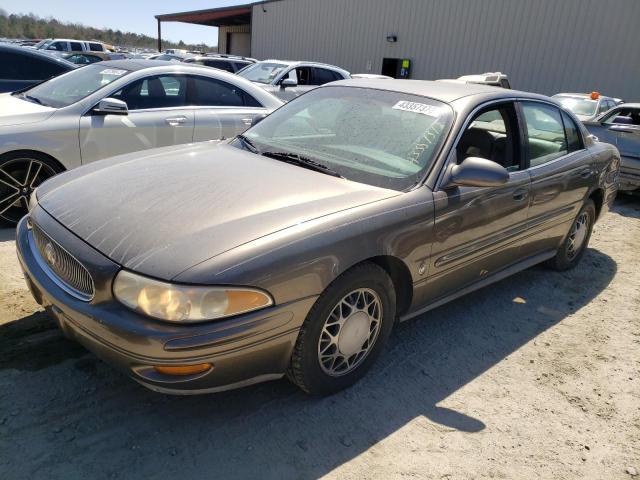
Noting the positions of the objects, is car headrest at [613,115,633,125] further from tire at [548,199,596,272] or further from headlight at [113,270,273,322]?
headlight at [113,270,273,322]

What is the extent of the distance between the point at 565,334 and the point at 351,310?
75.8 inches

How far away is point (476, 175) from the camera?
2.75 meters

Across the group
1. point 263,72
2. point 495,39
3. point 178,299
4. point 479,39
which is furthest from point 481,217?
point 479,39

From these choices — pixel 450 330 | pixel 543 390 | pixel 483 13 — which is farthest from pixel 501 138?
pixel 483 13

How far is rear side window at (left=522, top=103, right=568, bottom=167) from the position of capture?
363 cm

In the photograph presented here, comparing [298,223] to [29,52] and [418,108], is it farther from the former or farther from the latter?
[29,52]

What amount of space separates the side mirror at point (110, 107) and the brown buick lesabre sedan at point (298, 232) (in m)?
1.72

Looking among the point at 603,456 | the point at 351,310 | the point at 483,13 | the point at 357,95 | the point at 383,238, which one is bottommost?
the point at 603,456

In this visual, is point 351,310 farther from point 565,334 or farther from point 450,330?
point 565,334

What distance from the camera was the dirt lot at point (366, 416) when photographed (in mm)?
2172

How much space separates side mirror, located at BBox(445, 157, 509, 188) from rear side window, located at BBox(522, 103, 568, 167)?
2.97ft

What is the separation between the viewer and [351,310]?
2.51 meters

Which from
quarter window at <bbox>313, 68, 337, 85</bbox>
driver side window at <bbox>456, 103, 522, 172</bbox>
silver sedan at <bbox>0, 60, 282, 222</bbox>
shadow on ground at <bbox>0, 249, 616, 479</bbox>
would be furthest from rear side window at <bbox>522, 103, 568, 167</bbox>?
quarter window at <bbox>313, 68, 337, 85</bbox>

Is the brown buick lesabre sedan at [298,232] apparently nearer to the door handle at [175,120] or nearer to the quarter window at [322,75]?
the door handle at [175,120]
